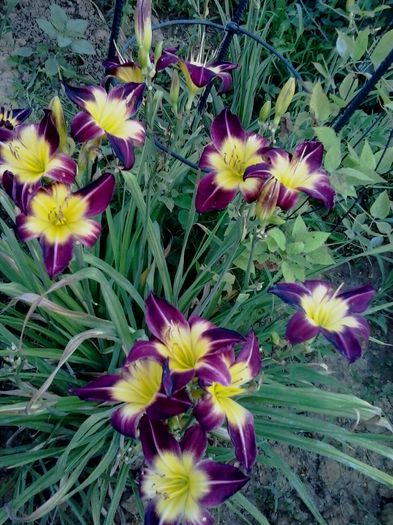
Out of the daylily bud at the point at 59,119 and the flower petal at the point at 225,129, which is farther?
the flower petal at the point at 225,129

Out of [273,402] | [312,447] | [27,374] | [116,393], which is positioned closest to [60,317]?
[27,374]

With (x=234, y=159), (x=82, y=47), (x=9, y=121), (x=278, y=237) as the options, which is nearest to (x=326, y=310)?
(x=278, y=237)

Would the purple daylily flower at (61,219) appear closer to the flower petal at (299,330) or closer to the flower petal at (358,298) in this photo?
the flower petal at (299,330)

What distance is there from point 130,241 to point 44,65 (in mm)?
982

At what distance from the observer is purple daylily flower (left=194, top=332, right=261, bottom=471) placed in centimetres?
94

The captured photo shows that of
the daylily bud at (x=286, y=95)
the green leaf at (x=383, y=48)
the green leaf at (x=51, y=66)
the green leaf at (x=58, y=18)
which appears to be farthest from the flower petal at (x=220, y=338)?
the green leaf at (x=58, y=18)

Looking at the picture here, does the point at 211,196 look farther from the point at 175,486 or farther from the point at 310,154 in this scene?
the point at 175,486

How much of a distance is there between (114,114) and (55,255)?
310 millimetres

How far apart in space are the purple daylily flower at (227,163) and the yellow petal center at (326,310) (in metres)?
0.24

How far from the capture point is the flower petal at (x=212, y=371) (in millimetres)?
912

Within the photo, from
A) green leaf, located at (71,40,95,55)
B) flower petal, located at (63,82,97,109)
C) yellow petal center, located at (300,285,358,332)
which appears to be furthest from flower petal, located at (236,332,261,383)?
green leaf, located at (71,40,95,55)

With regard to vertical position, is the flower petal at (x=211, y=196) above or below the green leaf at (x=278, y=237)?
above

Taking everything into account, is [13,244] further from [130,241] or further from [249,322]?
[249,322]

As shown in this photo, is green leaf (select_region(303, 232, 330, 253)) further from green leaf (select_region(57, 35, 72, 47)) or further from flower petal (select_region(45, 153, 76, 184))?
green leaf (select_region(57, 35, 72, 47))
